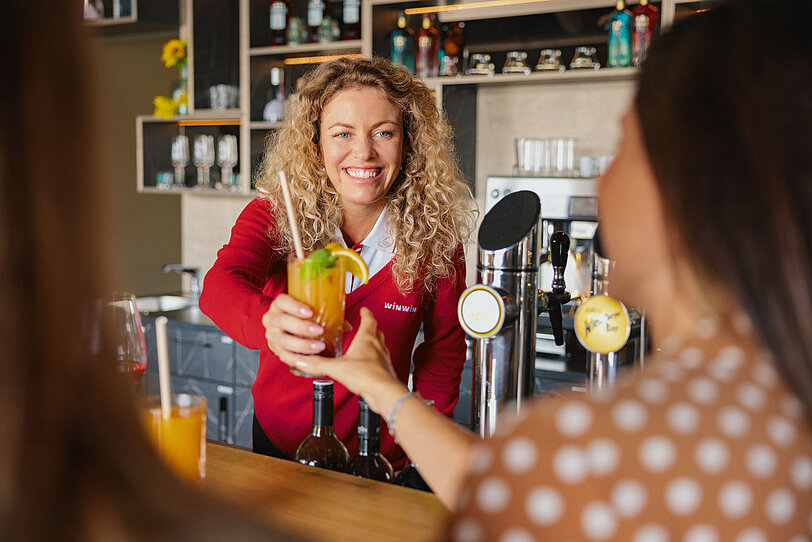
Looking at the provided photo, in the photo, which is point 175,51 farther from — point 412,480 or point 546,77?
point 412,480

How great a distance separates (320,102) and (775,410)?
149 centimetres

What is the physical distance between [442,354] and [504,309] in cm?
68

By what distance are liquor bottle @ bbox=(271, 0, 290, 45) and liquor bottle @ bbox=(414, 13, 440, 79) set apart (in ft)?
2.54

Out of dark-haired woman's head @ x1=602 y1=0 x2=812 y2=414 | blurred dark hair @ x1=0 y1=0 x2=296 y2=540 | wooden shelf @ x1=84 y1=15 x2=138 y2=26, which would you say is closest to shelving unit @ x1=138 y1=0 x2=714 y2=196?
wooden shelf @ x1=84 y1=15 x2=138 y2=26

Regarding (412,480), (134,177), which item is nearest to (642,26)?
(412,480)

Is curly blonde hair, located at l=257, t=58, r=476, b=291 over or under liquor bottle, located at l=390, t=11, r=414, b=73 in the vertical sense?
under

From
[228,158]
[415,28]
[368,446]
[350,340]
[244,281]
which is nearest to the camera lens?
[368,446]

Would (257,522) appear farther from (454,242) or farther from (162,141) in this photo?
(162,141)

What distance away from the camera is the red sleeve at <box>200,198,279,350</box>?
4.93 ft

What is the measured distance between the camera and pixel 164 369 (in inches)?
36.4

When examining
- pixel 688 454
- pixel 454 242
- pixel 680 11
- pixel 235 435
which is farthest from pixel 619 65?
pixel 688 454

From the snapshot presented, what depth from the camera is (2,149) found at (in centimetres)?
42

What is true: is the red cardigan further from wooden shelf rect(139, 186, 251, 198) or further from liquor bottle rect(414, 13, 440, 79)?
wooden shelf rect(139, 186, 251, 198)

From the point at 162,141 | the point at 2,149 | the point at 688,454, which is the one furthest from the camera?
the point at 162,141
